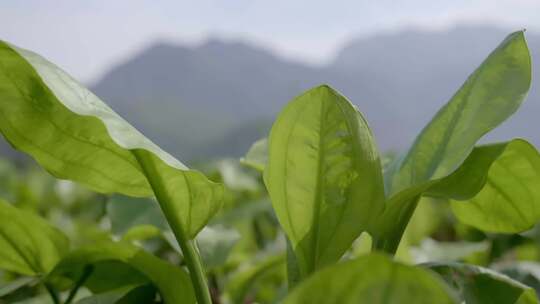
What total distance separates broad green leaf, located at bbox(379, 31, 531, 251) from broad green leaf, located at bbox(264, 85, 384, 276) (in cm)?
3

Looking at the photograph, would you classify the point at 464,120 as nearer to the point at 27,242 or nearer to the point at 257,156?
the point at 257,156

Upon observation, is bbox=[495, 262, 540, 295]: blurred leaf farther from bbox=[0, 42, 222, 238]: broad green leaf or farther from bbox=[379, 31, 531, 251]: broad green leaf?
bbox=[0, 42, 222, 238]: broad green leaf

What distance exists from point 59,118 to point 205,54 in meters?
65.5

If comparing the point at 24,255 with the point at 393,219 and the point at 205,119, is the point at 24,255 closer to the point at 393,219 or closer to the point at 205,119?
the point at 393,219

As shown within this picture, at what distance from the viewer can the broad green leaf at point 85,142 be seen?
385 millimetres

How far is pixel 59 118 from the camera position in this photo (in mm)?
416

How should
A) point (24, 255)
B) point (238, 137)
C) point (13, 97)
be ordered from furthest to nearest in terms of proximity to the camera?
point (238, 137) < point (24, 255) < point (13, 97)

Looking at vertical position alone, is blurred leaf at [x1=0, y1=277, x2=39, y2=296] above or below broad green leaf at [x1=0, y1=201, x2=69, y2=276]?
below

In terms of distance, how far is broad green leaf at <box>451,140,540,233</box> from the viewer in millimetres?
504

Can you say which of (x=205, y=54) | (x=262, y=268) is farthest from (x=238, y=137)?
(x=262, y=268)

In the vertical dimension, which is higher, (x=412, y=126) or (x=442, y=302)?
(x=442, y=302)

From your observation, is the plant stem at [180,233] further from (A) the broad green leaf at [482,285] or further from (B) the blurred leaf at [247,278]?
(B) the blurred leaf at [247,278]

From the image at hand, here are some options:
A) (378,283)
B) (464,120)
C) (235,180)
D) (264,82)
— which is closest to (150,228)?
(464,120)

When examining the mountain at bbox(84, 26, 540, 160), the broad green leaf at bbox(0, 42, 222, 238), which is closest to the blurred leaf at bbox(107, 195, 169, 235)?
the broad green leaf at bbox(0, 42, 222, 238)
